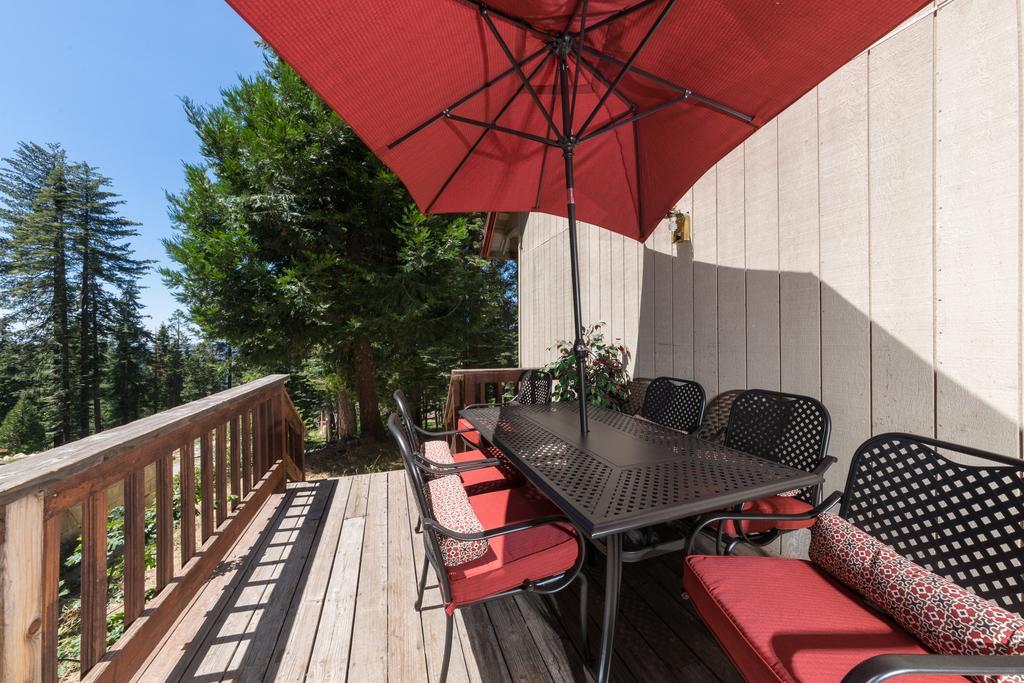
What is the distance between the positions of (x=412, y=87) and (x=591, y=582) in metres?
2.44

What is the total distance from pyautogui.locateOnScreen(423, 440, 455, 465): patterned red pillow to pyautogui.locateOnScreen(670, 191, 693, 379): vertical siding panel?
5.93ft

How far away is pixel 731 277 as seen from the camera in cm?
244

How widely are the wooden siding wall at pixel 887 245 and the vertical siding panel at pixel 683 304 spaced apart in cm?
6

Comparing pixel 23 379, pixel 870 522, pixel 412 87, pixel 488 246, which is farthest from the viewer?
pixel 23 379

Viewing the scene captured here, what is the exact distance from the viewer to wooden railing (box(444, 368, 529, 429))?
168 inches

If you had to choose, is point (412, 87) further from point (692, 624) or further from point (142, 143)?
point (142, 143)

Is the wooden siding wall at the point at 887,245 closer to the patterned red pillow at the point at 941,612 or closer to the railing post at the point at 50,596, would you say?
the patterned red pillow at the point at 941,612

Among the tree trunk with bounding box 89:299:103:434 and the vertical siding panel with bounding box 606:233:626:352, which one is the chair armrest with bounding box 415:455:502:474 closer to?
the vertical siding panel with bounding box 606:233:626:352

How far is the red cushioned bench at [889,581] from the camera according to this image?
0.85 meters

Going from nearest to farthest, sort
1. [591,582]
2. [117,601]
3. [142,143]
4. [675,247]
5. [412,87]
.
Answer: [412,87] → [591,582] → [675,247] → [117,601] → [142,143]

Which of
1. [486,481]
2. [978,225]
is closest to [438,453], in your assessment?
[486,481]

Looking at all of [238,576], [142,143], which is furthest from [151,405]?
[238,576]

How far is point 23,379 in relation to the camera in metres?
18.1

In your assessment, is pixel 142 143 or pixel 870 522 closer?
pixel 870 522
